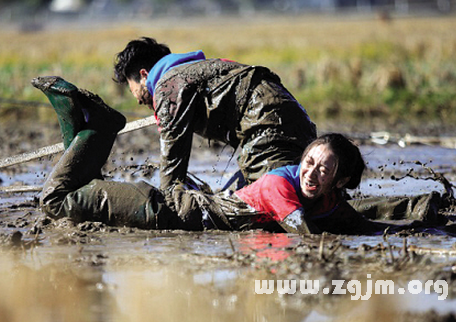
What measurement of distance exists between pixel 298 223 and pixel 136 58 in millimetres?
2000

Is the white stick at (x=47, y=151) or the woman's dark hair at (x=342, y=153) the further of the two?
the white stick at (x=47, y=151)

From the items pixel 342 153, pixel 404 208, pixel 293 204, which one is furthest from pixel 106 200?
pixel 404 208

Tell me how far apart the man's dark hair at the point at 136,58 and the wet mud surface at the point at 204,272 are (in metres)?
1.31

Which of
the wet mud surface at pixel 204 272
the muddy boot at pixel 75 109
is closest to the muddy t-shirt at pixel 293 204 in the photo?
the wet mud surface at pixel 204 272

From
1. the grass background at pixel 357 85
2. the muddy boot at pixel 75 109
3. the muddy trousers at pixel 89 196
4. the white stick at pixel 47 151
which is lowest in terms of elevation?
the grass background at pixel 357 85

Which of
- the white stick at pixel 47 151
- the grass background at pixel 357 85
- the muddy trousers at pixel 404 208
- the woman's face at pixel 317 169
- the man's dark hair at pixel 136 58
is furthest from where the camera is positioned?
the grass background at pixel 357 85

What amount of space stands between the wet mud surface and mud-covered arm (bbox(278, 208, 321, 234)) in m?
0.07

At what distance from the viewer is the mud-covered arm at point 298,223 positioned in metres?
5.32

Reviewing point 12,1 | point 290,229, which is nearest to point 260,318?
point 290,229

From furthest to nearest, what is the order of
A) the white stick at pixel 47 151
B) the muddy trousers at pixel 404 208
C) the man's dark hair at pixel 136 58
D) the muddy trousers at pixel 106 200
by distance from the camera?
the white stick at pixel 47 151 < the man's dark hair at pixel 136 58 < the muddy trousers at pixel 404 208 < the muddy trousers at pixel 106 200

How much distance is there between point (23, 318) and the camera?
3.87 m

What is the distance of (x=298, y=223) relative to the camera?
533 centimetres

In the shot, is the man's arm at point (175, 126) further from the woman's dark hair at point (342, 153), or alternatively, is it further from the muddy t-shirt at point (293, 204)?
the woman's dark hair at point (342, 153)

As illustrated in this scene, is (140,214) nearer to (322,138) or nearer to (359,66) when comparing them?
(322,138)
